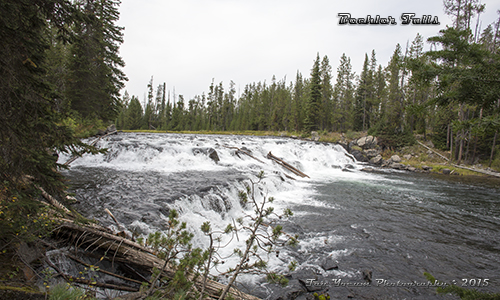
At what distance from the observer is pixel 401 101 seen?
3419cm

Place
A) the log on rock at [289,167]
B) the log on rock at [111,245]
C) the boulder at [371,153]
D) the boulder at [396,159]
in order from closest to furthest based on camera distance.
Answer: the log on rock at [111,245] < the log on rock at [289,167] < the boulder at [396,159] < the boulder at [371,153]

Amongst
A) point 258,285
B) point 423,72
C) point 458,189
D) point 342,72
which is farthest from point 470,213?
point 342,72

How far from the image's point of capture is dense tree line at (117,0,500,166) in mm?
3939

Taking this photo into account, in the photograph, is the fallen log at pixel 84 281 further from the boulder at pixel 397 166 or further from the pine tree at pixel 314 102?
the pine tree at pixel 314 102

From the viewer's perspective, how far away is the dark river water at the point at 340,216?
16.6ft

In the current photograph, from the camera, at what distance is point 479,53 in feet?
12.6

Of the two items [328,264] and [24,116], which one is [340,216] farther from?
[24,116]

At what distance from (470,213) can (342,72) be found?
150 ft

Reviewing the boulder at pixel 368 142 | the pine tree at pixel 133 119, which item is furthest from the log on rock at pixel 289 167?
the pine tree at pixel 133 119

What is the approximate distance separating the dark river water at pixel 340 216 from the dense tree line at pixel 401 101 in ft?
11.4

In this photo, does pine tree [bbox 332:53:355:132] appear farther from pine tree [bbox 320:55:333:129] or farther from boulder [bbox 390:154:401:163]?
boulder [bbox 390:154:401:163]

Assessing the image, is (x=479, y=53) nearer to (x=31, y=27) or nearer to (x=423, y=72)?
(x=423, y=72)

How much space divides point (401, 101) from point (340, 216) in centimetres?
3397

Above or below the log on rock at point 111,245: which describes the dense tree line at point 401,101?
above
